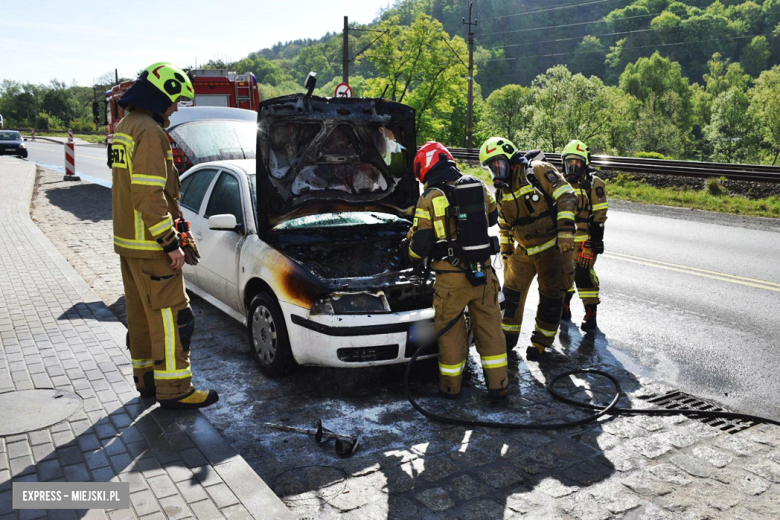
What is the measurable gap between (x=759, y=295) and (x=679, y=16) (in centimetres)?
12874

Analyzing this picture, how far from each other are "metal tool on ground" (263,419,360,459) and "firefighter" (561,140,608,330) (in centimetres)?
321

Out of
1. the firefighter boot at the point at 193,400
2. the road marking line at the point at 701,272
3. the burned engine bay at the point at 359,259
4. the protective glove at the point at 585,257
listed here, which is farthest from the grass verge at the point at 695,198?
the firefighter boot at the point at 193,400

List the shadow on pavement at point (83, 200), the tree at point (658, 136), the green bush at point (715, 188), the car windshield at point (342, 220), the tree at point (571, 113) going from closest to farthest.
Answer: the car windshield at point (342, 220) → the shadow on pavement at point (83, 200) → the green bush at point (715, 188) → the tree at point (571, 113) → the tree at point (658, 136)

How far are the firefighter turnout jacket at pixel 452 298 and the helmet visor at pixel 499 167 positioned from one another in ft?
2.15

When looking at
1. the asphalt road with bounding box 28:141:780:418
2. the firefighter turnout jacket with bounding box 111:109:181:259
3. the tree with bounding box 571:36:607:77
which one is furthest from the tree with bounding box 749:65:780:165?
the firefighter turnout jacket with bounding box 111:109:181:259

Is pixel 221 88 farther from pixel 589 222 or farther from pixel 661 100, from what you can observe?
pixel 661 100

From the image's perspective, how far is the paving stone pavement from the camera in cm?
334

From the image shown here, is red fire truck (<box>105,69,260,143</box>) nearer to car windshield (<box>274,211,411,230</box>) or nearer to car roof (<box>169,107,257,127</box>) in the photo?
car roof (<box>169,107,257,127</box>)

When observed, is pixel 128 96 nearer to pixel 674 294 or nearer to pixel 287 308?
pixel 287 308

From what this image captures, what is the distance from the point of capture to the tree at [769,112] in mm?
69625

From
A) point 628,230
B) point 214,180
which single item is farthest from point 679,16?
point 214,180

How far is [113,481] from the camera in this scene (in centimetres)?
334

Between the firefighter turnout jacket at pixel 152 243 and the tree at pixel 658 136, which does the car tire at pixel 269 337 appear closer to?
the firefighter turnout jacket at pixel 152 243

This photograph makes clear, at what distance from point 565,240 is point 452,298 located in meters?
1.36
